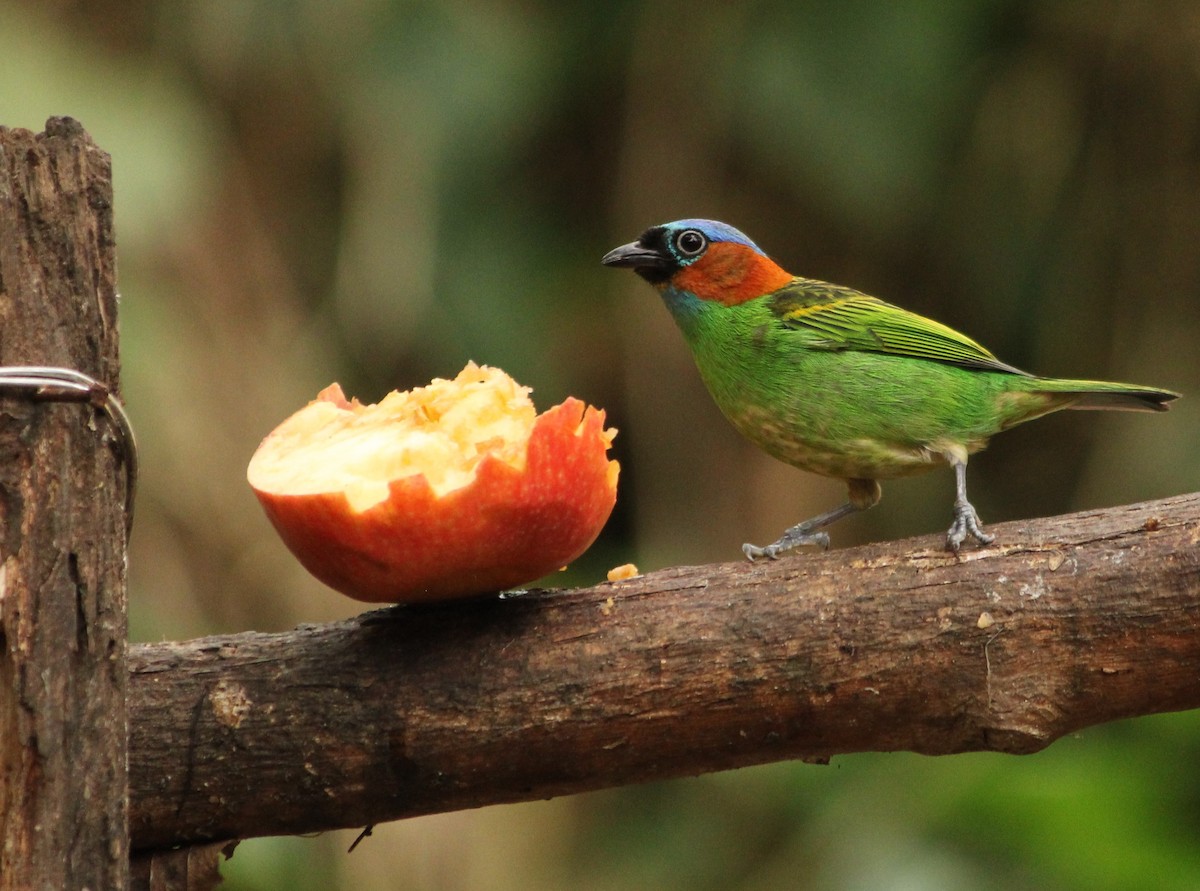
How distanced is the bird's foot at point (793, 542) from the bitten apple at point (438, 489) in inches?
26.0

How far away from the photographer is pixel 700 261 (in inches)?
141

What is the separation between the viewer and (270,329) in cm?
554

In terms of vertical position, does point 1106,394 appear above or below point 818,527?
above

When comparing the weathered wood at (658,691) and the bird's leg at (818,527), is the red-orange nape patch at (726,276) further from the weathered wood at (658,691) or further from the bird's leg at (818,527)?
the weathered wood at (658,691)

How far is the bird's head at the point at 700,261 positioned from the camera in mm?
3547

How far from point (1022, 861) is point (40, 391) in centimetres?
330

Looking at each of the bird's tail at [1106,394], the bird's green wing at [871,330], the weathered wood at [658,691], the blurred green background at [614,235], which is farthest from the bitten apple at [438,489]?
the blurred green background at [614,235]

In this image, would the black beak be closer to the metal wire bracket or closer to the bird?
the bird

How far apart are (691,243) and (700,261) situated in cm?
6

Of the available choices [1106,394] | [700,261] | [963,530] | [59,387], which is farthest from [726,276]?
[59,387]

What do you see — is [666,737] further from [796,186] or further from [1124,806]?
[796,186]

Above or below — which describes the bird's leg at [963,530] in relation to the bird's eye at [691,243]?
below

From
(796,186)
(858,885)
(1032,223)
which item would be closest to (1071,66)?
(1032,223)

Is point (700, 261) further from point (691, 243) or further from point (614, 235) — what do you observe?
point (614, 235)
